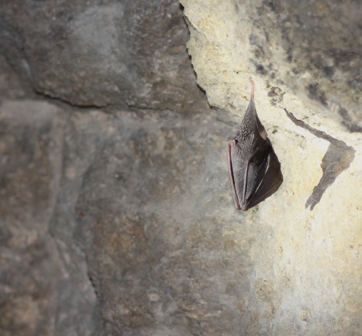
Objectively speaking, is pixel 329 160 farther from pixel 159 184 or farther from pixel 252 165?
pixel 159 184

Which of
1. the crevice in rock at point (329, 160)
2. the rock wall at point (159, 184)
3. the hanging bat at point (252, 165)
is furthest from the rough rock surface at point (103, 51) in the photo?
the crevice in rock at point (329, 160)

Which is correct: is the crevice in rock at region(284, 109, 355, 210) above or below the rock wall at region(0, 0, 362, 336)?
above

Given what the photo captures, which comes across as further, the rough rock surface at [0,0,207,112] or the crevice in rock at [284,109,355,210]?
the rough rock surface at [0,0,207,112]

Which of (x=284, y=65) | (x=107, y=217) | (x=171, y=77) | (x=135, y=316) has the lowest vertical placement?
(x=135, y=316)

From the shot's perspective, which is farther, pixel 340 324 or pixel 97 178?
pixel 97 178

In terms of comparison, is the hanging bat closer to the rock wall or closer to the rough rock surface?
the rock wall

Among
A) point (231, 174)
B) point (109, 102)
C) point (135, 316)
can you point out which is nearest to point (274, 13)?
point (231, 174)

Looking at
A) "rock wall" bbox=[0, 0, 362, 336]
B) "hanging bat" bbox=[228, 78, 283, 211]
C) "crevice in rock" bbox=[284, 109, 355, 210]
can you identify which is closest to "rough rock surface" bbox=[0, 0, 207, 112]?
"rock wall" bbox=[0, 0, 362, 336]

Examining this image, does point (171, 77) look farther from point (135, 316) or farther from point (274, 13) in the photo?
point (135, 316)

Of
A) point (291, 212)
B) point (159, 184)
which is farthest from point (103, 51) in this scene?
point (291, 212)
